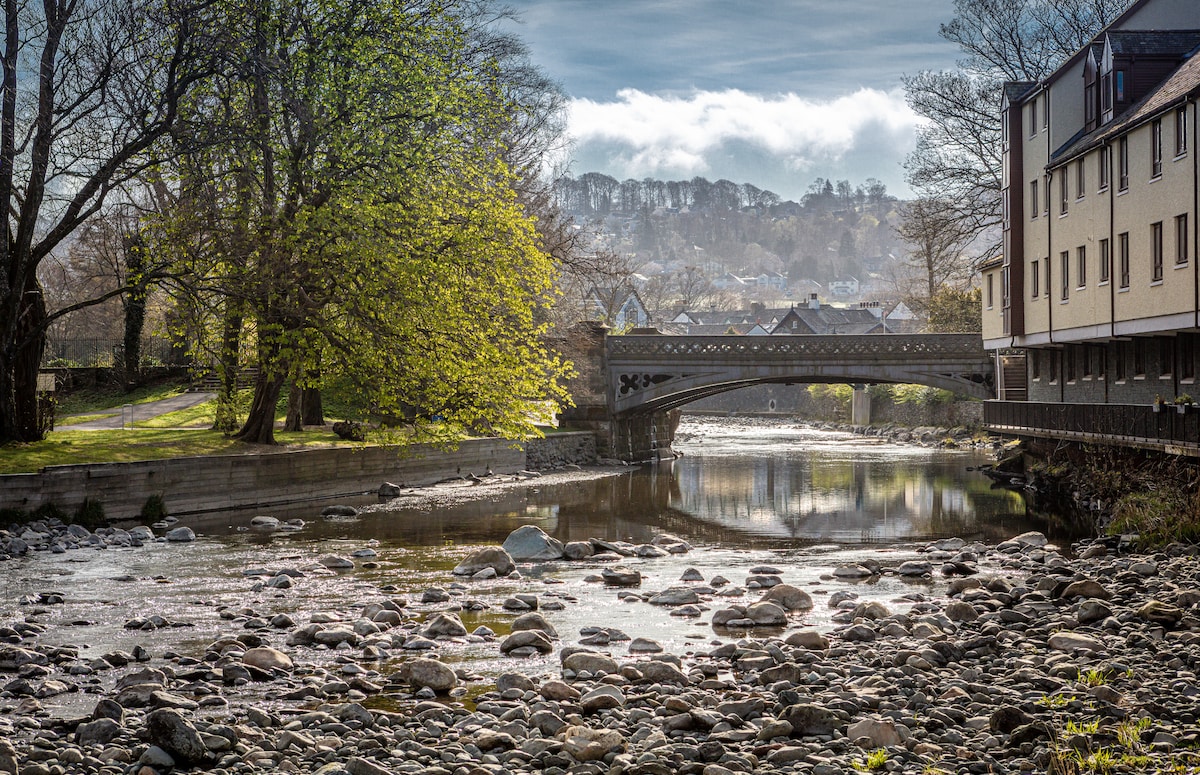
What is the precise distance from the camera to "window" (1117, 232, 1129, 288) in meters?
28.1

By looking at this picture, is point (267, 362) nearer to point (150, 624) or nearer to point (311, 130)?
point (311, 130)

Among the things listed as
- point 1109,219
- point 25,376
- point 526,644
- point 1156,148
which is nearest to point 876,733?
point 526,644

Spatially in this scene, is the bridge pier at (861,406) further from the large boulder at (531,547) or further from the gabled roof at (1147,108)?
the large boulder at (531,547)

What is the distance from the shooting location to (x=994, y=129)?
142 feet

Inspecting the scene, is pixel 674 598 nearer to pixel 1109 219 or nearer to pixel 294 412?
pixel 1109 219

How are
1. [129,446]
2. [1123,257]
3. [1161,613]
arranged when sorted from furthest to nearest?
[1123,257]
[129,446]
[1161,613]

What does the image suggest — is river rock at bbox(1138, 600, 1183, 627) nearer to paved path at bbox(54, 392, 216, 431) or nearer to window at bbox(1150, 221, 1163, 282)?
window at bbox(1150, 221, 1163, 282)

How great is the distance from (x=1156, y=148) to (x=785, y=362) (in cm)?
1911

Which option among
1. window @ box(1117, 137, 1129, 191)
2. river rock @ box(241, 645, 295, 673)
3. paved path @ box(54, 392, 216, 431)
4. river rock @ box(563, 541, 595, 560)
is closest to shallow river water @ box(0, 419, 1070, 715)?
river rock @ box(563, 541, 595, 560)

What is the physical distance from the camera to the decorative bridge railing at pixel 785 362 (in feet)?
143

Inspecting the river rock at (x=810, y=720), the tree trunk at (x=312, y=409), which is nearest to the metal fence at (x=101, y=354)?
the tree trunk at (x=312, y=409)

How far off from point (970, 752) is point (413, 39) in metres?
22.6

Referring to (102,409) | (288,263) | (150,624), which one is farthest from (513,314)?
(102,409)

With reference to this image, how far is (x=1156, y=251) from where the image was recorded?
87.1 ft
